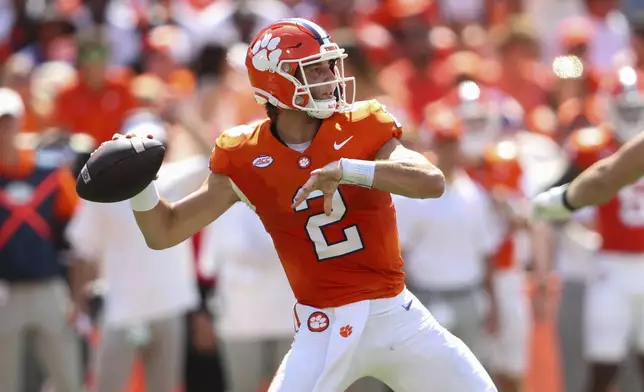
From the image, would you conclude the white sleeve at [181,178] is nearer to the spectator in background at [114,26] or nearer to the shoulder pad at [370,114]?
the shoulder pad at [370,114]

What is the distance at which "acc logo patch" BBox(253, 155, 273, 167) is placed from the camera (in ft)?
14.5

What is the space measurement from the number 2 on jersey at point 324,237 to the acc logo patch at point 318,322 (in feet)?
0.61

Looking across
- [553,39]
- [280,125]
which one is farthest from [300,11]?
[280,125]

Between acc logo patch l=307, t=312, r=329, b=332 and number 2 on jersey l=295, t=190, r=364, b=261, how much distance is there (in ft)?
0.61

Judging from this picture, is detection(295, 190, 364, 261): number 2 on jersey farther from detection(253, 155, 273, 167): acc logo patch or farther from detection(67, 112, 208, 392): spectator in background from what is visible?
detection(67, 112, 208, 392): spectator in background

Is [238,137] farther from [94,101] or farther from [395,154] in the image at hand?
[94,101]

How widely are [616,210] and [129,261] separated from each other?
A: 2.58 m

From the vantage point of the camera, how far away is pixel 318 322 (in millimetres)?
4438

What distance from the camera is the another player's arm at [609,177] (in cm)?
466

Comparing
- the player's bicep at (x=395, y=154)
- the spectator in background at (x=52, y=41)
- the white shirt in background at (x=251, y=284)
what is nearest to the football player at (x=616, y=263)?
the white shirt in background at (x=251, y=284)

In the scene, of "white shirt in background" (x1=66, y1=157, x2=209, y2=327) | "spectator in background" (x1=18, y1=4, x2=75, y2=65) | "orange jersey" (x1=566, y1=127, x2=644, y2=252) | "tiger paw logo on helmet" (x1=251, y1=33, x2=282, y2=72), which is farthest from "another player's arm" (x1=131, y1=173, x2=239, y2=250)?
"spectator in background" (x1=18, y1=4, x2=75, y2=65)

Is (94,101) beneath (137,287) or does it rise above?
beneath

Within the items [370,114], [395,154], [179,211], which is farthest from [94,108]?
[395,154]

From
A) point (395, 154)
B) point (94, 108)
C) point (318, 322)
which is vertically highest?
point (395, 154)
